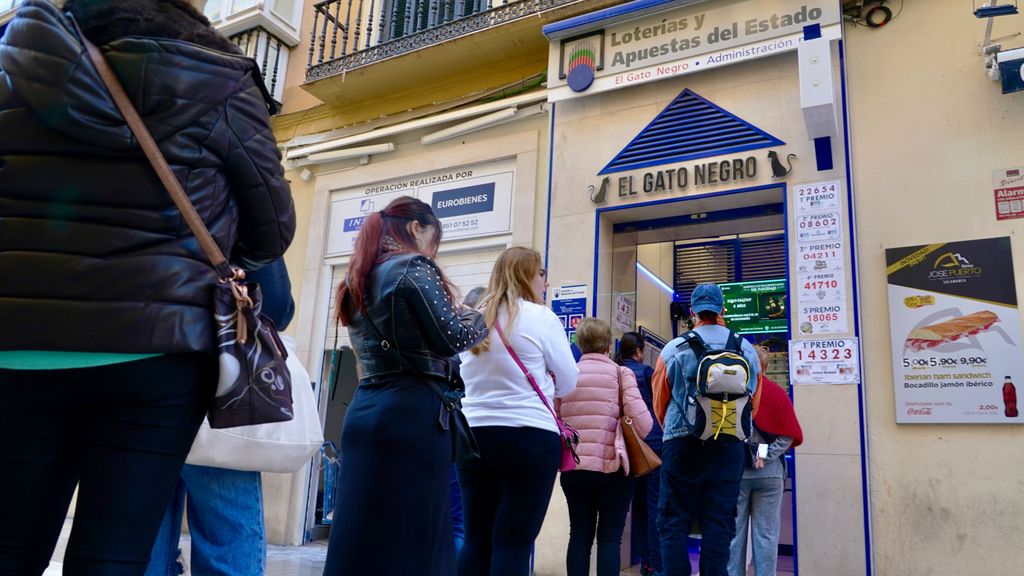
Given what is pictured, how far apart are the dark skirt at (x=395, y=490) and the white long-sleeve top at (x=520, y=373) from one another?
0.60 metres

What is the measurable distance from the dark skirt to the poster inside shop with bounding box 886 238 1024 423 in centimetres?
420

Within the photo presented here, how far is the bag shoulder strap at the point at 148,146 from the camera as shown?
159 centimetres

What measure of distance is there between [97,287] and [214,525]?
1.45 metres

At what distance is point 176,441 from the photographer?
1.58 meters

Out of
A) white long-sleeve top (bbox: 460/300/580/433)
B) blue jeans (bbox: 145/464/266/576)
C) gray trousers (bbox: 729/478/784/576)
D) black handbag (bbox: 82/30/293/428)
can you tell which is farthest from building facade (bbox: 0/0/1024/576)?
black handbag (bbox: 82/30/293/428)

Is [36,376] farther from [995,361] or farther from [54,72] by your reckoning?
[995,361]

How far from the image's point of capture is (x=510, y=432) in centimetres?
320

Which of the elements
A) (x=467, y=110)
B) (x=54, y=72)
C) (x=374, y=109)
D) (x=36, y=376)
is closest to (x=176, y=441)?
(x=36, y=376)

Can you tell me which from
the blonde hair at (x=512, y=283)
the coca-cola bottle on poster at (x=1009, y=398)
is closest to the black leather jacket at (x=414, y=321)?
the blonde hair at (x=512, y=283)

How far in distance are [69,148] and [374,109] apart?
818 cm

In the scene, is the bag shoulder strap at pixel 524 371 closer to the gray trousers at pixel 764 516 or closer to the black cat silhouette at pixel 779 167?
the gray trousers at pixel 764 516

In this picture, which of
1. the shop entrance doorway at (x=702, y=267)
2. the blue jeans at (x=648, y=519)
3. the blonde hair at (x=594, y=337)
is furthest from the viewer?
the shop entrance doorway at (x=702, y=267)

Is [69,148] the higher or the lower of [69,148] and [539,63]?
the lower

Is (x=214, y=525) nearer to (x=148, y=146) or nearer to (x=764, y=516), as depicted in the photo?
(x=148, y=146)
